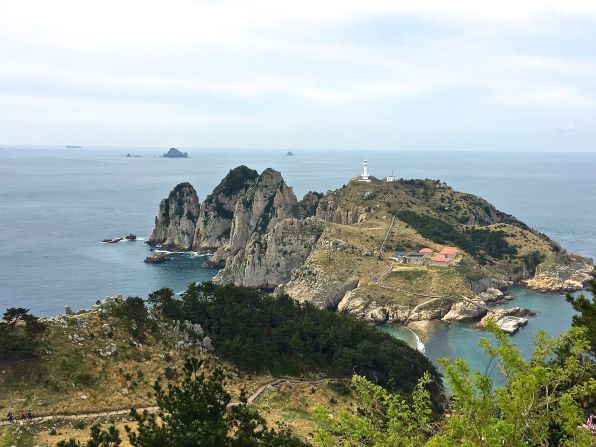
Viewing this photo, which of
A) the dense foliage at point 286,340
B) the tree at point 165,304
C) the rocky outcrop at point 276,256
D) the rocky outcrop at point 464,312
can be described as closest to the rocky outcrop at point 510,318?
the rocky outcrop at point 464,312

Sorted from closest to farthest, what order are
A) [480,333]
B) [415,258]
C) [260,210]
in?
1. [480,333]
2. [415,258]
3. [260,210]

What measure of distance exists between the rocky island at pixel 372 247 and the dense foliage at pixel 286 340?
27.6 metres

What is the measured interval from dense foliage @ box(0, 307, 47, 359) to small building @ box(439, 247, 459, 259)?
7755 cm

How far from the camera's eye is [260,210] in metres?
138

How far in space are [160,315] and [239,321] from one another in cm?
804

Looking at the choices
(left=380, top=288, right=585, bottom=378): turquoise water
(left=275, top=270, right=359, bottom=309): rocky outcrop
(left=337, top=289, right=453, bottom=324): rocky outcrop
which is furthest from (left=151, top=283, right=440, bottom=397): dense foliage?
(left=275, top=270, right=359, bottom=309): rocky outcrop

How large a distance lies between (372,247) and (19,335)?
75.3 metres

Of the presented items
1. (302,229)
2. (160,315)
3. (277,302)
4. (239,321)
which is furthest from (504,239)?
(160,315)

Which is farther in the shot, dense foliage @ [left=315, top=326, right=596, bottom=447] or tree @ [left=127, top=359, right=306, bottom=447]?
tree @ [left=127, top=359, right=306, bottom=447]

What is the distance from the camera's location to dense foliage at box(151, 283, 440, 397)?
156 feet

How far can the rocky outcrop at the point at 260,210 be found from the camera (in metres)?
134

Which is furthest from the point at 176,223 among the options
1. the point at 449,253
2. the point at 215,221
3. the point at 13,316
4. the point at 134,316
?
the point at 13,316

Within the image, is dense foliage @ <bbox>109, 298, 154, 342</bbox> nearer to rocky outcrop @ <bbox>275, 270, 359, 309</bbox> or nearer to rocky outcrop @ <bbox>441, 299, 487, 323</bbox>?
rocky outcrop @ <bbox>275, 270, 359, 309</bbox>

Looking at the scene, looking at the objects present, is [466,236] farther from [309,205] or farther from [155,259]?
[155,259]
